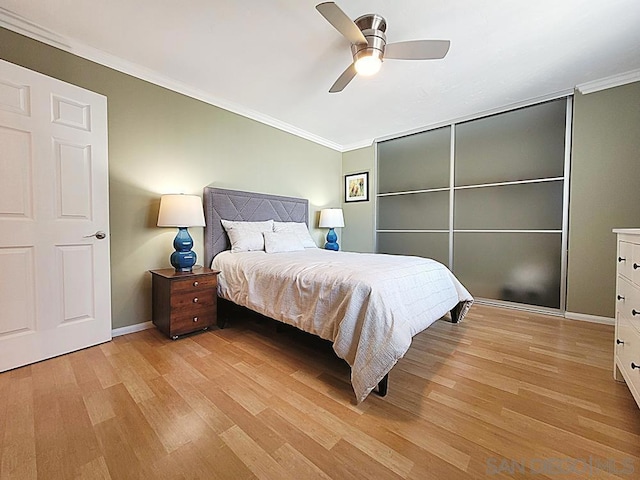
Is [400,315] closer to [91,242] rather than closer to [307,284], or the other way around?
[307,284]

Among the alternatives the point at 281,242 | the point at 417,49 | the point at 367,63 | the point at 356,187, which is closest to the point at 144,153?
the point at 281,242

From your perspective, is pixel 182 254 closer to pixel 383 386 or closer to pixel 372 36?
pixel 383 386

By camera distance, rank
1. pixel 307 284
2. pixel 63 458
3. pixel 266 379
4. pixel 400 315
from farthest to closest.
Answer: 1. pixel 307 284
2. pixel 266 379
3. pixel 400 315
4. pixel 63 458

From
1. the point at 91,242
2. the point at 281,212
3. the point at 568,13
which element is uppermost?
the point at 568,13

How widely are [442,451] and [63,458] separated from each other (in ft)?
5.43

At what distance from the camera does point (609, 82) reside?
2.72 metres

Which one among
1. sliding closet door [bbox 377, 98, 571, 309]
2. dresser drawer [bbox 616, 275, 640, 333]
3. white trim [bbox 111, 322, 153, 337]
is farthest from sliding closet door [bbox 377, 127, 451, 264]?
white trim [bbox 111, 322, 153, 337]

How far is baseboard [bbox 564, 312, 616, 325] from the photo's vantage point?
2771 mm

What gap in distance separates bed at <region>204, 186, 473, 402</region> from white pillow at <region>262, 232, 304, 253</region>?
0.02m

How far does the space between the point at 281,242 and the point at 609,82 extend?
3788 mm

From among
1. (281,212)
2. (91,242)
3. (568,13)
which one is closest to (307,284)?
(91,242)

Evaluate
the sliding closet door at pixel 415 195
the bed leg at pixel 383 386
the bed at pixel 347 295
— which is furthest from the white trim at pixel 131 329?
the sliding closet door at pixel 415 195

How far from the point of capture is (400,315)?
1666 millimetres

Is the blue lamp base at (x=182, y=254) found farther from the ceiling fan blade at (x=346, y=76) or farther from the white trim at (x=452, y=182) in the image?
the white trim at (x=452, y=182)
